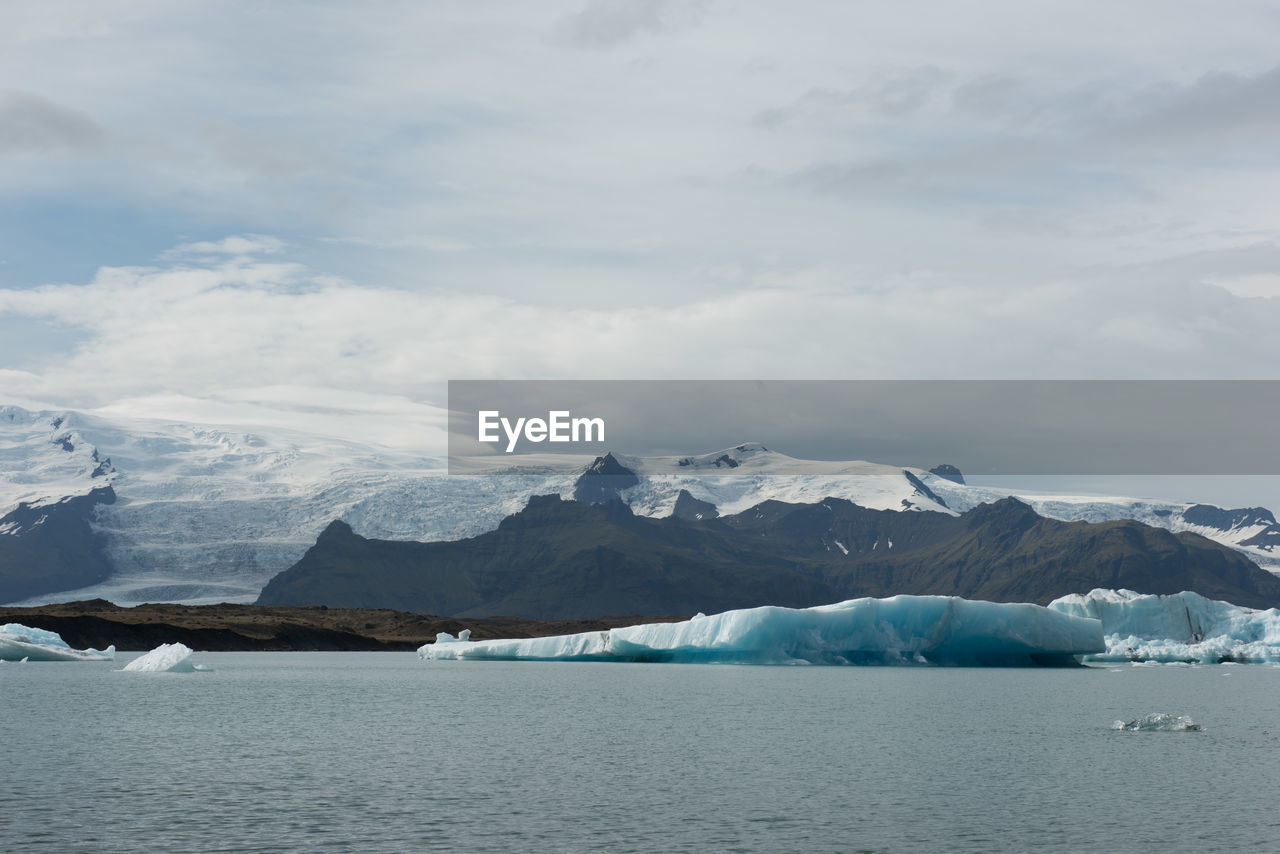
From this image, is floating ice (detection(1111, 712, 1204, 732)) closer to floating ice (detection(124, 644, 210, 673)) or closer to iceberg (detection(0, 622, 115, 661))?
floating ice (detection(124, 644, 210, 673))

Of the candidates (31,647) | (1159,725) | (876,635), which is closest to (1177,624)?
(876,635)

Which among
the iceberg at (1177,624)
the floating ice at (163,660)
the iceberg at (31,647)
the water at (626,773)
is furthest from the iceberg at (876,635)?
the iceberg at (31,647)

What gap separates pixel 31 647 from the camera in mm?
92750

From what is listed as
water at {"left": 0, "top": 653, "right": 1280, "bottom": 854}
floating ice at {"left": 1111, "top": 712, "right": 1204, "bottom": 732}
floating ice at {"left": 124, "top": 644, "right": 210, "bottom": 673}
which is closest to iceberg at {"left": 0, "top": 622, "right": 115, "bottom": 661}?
floating ice at {"left": 124, "top": 644, "right": 210, "bottom": 673}

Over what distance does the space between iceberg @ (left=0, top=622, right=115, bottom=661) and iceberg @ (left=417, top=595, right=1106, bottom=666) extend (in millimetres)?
47771

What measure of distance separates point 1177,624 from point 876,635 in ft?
164

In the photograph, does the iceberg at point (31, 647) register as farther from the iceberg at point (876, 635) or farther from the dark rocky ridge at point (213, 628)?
the iceberg at point (876, 635)

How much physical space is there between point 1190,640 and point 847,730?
89657 millimetres

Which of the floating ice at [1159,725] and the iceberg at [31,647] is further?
the iceberg at [31,647]

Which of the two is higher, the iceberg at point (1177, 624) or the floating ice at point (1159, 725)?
the floating ice at point (1159, 725)

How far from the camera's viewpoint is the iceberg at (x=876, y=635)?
78.7 meters

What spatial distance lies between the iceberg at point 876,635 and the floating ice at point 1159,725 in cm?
3621

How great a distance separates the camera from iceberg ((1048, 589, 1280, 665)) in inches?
4328

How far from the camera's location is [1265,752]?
3491 cm
